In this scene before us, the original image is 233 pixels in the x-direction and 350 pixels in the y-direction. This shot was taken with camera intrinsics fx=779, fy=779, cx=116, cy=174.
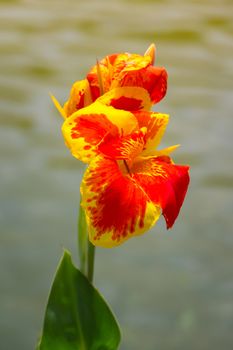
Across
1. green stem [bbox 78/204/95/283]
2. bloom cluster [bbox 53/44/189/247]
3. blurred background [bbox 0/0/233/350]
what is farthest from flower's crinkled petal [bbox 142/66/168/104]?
blurred background [bbox 0/0/233/350]

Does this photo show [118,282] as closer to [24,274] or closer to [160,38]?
[24,274]

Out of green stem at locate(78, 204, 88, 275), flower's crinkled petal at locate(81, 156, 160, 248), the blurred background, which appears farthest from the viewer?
the blurred background

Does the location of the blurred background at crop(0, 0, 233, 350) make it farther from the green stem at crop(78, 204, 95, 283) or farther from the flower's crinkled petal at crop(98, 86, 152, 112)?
the flower's crinkled petal at crop(98, 86, 152, 112)

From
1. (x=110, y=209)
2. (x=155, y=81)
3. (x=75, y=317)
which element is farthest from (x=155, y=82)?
(x=75, y=317)

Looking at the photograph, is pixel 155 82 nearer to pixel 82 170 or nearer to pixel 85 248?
pixel 85 248

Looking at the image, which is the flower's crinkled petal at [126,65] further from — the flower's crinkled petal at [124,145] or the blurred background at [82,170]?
the blurred background at [82,170]

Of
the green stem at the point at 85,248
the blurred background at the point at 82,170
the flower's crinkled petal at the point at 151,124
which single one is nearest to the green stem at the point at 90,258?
the green stem at the point at 85,248
